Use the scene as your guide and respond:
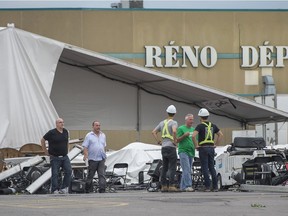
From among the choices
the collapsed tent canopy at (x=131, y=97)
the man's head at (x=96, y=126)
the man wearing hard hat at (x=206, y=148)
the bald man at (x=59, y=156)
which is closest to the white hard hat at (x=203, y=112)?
the man wearing hard hat at (x=206, y=148)

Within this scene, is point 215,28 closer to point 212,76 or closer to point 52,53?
point 212,76

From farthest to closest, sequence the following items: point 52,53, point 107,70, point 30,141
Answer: point 107,70 < point 52,53 < point 30,141

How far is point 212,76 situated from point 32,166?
941 inches

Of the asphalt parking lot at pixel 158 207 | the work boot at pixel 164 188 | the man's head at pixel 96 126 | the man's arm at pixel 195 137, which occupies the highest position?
the man's head at pixel 96 126

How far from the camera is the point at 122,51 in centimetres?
4466

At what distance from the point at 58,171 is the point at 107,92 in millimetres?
10253

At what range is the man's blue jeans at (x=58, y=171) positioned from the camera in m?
20.7

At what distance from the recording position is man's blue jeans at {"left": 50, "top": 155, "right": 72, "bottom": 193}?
2073cm

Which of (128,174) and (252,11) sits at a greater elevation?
(252,11)

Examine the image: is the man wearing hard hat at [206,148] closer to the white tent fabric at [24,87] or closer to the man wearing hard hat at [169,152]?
the man wearing hard hat at [169,152]

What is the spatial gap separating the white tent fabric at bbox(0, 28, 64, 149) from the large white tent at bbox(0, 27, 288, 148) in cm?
3

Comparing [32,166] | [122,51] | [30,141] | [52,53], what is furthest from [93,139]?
[122,51]

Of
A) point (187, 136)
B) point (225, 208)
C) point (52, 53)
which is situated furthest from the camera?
point (52, 53)

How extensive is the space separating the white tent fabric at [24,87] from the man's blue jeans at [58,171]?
439 centimetres
